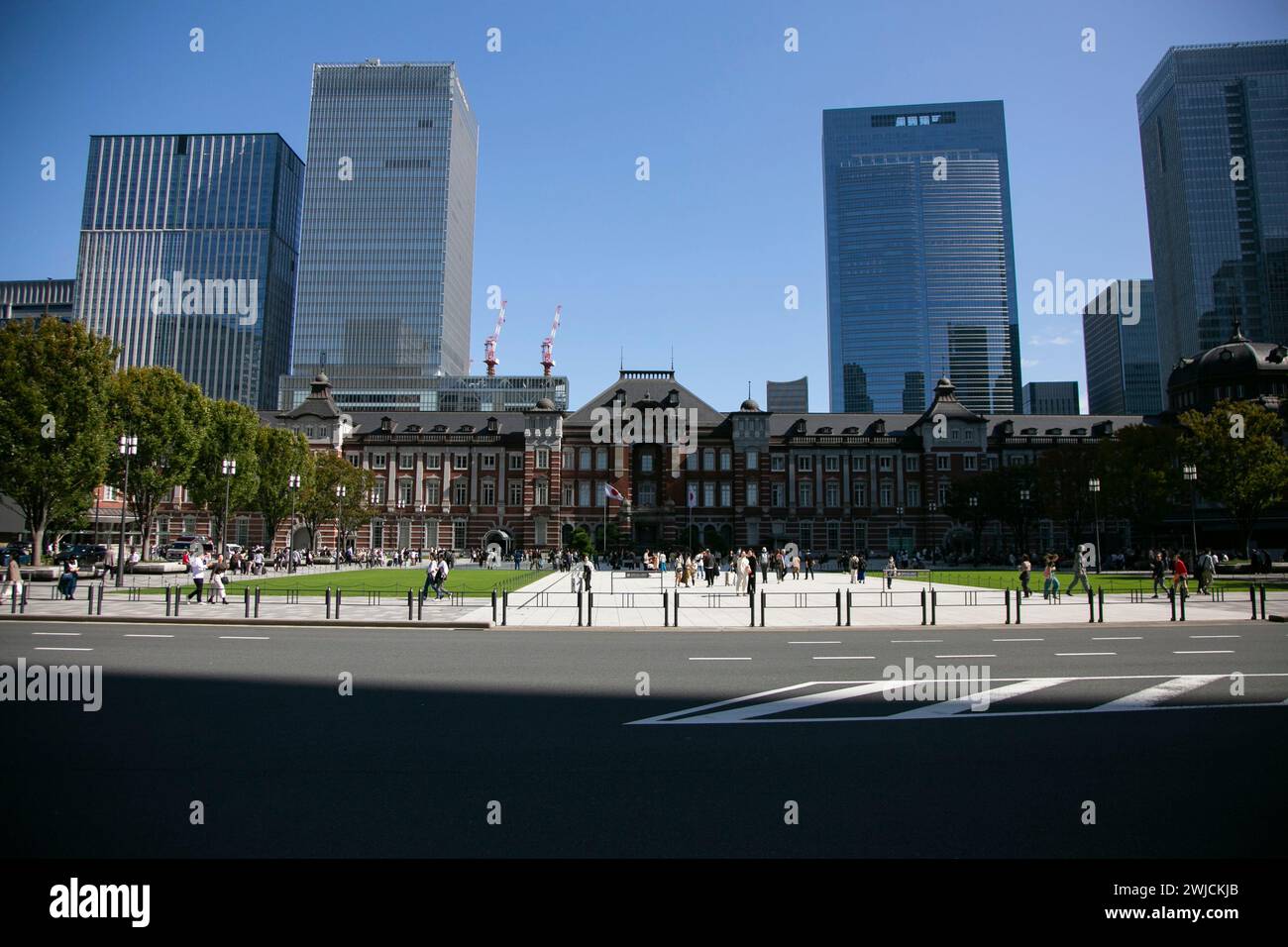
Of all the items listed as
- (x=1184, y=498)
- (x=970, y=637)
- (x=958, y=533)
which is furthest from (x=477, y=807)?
(x=958, y=533)

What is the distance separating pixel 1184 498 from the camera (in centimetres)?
5366

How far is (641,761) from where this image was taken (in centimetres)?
738

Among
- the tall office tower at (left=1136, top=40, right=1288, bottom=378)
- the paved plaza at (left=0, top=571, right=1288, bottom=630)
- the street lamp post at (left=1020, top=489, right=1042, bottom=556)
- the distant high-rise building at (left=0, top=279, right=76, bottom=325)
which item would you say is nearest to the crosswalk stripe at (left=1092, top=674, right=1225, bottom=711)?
the paved plaza at (left=0, top=571, right=1288, bottom=630)

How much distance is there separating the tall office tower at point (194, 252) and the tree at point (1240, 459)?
161563 millimetres

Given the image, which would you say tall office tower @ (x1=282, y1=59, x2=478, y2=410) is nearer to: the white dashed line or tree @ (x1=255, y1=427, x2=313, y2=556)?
tree @ (x1=255, y1=427, x2=313, y2=556)

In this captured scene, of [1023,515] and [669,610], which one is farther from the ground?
[1023,515]

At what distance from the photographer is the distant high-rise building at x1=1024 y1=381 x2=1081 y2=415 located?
18238 centimetres

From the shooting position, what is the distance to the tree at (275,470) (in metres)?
57.2

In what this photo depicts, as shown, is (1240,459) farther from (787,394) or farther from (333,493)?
(787,394)

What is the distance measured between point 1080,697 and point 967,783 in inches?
200

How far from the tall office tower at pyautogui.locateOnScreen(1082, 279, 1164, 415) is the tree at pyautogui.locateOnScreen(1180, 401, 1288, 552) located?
13681cm

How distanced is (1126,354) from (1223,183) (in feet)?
212

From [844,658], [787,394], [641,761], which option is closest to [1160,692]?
[844,658]

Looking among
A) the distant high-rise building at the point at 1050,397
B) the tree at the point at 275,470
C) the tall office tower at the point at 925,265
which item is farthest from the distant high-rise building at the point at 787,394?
the tree at the point at 275,470
